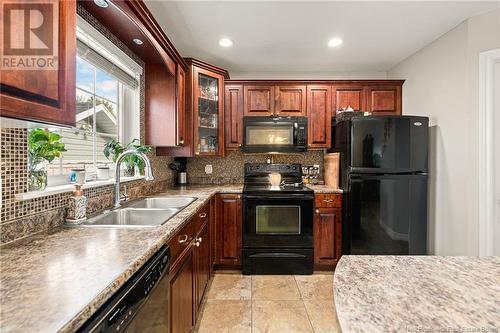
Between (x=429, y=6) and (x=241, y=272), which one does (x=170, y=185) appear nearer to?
(x=241, y=272)

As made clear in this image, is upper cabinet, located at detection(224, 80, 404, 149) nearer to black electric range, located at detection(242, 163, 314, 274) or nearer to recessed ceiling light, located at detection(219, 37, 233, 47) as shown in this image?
recessed ceiling light, located at detection(219, 37, 233, 47)

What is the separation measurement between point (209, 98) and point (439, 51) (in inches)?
98.5

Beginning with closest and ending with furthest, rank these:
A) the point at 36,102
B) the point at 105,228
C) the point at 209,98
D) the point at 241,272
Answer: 1. the point at 36,102
2. the point at 105,228
3. the point at 241,272
4. the point at 209,98

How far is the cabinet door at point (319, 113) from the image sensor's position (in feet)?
10.2

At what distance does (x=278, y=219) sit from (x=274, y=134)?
1038 millimetres

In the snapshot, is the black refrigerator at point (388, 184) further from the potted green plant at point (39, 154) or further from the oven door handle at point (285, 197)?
the potted green plant at point (39, 154)

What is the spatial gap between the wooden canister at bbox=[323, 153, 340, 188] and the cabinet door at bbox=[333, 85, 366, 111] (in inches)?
25.4

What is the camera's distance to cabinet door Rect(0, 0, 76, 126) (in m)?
0.69

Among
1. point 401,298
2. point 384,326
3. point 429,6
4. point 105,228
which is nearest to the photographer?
point 384,326

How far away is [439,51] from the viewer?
8.13 ft

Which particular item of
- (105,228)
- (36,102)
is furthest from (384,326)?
(105,228)

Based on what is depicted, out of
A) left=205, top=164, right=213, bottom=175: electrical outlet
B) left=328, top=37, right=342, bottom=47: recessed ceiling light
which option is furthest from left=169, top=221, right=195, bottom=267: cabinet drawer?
left=328, top=37, right=342, bottom=47: recessed ceiling light

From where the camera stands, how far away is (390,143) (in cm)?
249

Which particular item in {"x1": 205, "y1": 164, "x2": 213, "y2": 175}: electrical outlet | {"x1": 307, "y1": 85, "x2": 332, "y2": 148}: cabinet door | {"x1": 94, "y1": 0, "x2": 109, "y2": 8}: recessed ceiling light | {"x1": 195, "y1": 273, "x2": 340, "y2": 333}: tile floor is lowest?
{"x1": 195, "y1": 273, "x2": 340, "y2": 333}: tile floor
